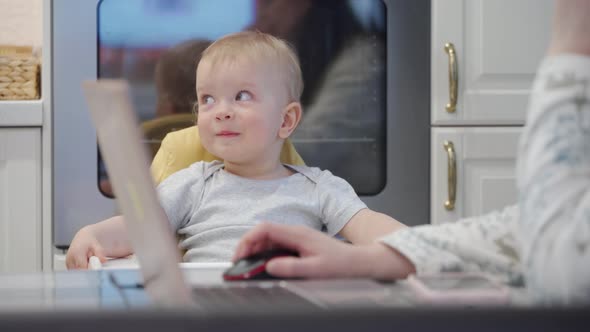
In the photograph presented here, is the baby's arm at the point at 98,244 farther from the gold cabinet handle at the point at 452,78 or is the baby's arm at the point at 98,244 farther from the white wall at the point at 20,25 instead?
the white wall at the point at 20,25

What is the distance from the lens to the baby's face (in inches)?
58.1

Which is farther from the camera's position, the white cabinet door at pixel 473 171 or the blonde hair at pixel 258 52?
the white cabinet door at pixel 473 171

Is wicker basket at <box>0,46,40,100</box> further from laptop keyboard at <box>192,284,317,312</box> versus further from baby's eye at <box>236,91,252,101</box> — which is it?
laptop keyboard at <box>192,284,317,312</box>

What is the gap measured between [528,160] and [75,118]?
160 cm

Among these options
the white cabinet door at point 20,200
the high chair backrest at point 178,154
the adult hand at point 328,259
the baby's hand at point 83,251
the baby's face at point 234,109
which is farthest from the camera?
the white cabinet door at point 20,200

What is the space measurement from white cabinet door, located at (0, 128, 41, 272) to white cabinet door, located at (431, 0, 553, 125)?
0.96m

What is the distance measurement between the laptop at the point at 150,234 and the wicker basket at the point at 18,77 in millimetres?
1545

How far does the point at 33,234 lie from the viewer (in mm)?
1940

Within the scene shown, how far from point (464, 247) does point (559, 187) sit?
0.19 meters

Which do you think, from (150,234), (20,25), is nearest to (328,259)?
(150,234)

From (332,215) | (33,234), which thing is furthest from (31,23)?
(332,215)

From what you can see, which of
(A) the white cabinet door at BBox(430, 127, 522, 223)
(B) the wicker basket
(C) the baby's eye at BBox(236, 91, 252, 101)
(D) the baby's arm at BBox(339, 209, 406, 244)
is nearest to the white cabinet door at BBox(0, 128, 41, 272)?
(B) the wicker basket

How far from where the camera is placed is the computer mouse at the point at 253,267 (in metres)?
0.62

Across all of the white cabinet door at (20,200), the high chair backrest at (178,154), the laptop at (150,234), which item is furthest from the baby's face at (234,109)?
the laptop at (150,234)
